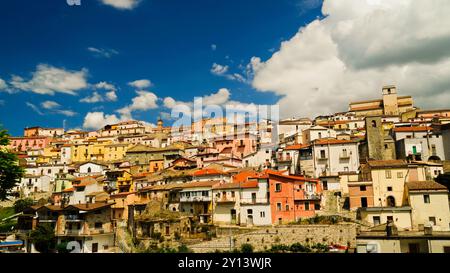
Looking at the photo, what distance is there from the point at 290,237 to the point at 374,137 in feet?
50.9

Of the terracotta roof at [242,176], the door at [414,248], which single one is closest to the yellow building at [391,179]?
the terracotta roof at [242,176]

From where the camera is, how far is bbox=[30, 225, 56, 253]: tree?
20859mm

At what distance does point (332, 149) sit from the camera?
25.7m

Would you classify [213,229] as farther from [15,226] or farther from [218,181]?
[15,226]

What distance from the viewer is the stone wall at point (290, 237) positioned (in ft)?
54.8

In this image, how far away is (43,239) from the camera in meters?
21.0

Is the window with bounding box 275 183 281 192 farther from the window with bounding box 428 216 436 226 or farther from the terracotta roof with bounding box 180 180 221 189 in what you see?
the window with bounding box 428 216 436 226

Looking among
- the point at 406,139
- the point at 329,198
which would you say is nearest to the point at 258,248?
the point at 329,198

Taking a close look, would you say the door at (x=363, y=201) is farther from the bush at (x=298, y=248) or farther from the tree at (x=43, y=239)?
the tree at (x=43, y=239)

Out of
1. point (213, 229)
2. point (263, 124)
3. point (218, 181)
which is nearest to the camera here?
point (213, 229)

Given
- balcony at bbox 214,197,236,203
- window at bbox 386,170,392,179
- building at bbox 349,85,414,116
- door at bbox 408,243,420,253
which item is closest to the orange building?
balcony at bbox 214,197,236,203

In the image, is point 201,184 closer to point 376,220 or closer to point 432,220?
point 376,220

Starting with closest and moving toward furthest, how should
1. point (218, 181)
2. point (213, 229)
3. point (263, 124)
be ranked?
point (213, 229), point (218, 181), point (263, 124)

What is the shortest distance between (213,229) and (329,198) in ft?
26.1
